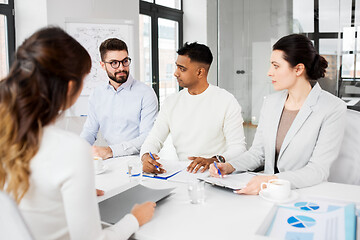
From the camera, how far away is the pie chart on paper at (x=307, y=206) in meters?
1.40

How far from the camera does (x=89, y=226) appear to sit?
1.03 m

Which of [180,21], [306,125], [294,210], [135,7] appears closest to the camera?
[294,210]

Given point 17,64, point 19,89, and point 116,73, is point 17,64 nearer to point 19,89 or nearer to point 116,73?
point 19,89

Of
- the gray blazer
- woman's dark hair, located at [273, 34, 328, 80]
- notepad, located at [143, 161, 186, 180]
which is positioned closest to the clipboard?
notepad, located at [143, 161, 186, 180]

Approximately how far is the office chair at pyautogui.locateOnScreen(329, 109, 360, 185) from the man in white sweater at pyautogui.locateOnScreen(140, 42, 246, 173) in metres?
0.63

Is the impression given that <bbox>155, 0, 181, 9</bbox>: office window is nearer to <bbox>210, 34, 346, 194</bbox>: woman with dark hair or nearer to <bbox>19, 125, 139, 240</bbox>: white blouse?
<bbox>210, 34, 346, 194</bbox>: woman with dark hair

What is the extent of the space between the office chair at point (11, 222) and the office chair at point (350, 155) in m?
1.61

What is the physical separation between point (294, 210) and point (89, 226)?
2.57ft

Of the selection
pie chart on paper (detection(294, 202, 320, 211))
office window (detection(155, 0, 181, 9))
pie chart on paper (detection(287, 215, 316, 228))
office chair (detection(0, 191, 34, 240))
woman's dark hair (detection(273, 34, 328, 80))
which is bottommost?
pie chart on paper (detection(287, 215, 316, 228))

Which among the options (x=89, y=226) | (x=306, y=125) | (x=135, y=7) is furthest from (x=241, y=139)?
(x=135, y=7)

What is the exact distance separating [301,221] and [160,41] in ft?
18.0

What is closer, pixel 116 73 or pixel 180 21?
pixel 116 73

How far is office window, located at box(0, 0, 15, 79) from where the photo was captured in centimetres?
392

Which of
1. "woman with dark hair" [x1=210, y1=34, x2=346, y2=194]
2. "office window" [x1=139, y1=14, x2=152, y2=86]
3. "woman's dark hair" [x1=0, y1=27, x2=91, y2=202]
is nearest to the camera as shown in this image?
"woman's dark hair" [x1=0, y1=27, x2=91, y2=202]
